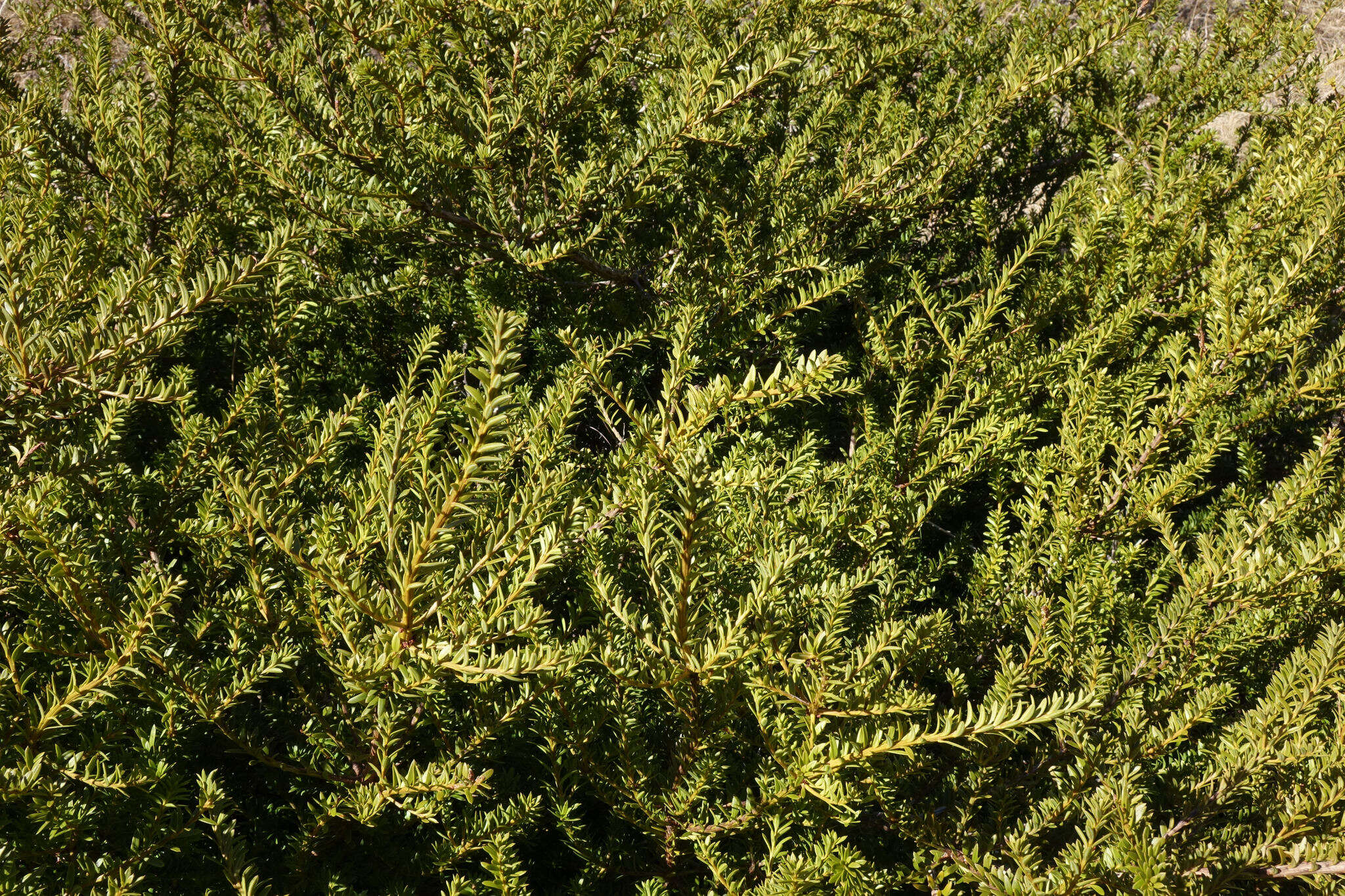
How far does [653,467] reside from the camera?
3.41ft

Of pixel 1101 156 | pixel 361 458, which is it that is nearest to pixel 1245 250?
pixel 1101 156

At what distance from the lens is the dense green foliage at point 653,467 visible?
2.96 ft

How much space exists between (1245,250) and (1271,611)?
2.70 ft

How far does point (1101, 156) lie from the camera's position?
2.00 metres

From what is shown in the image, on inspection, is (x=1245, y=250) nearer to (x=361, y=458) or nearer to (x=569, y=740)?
(x=569, y=740)

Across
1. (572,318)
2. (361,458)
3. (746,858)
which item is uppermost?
(572,318)

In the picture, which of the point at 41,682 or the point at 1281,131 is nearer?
the point at 41,682

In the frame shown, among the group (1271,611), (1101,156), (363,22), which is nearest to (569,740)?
(1271,611)

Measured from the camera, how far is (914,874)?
3.42 feet

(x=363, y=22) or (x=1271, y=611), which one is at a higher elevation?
(x=363, y=22)

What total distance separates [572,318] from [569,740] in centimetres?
86

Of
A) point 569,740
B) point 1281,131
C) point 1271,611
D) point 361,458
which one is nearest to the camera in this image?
point 569,740

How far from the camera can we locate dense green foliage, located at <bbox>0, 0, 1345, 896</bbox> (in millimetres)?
901

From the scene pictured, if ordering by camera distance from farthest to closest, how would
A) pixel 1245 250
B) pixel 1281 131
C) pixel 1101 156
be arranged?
pixel 1281 131 → pixel 1101 156 → pixel 1245 250
